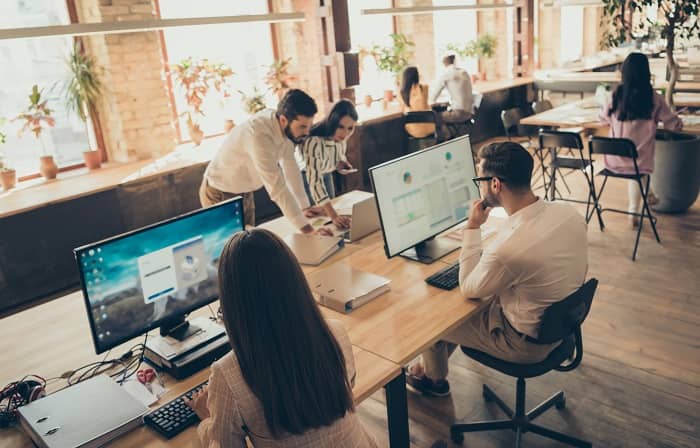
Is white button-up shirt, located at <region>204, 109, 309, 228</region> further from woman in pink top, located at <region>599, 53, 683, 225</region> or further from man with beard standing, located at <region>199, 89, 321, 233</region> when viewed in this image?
woman in pink top, located at <region>599, 53, 683, 225</region>

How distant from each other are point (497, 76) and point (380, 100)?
3128 millimetres

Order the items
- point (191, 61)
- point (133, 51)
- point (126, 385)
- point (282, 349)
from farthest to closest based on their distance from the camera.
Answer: point (191, 61), point (133, 51), point (126, 385), point (282, 349)

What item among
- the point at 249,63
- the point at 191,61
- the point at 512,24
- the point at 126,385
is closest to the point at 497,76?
the point at 512,24

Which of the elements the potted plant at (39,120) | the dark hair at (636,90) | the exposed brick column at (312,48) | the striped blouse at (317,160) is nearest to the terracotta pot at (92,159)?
the potted plant at (39,120)

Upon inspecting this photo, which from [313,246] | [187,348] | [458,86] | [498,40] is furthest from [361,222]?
[498,40]

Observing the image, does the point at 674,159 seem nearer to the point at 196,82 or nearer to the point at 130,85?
the point at 196,82

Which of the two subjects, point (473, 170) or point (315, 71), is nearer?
point (473, 170)

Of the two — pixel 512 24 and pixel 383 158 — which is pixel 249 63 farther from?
pixel 512 24

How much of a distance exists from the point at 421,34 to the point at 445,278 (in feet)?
22.4

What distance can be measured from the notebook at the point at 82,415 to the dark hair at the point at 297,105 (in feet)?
6.05

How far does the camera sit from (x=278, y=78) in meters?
6.72

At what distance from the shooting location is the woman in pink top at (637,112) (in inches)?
181

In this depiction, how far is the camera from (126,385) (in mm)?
2010

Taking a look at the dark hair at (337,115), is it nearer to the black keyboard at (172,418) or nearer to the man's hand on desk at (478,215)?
the man's hand on desk at (478,215)
